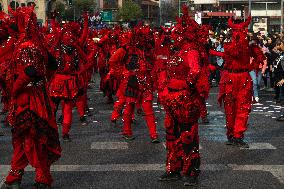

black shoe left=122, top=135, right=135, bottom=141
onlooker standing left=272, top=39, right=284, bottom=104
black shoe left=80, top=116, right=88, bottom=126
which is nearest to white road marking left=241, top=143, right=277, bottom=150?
black shoe left=122, top=135, right=135, bottom=141

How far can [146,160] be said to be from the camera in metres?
9.55

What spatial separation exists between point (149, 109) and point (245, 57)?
1.73 meters

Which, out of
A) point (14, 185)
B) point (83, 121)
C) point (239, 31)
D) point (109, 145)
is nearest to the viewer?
point (14, 185)

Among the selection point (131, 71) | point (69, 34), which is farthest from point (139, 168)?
point (69, 34)

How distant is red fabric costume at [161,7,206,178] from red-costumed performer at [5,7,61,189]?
4.74 ft

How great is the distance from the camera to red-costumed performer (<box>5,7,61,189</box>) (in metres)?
7.42

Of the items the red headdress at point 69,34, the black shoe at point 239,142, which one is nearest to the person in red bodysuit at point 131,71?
the red headdress at point 69,34

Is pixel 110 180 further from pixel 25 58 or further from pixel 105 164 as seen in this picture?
pixel 25 58

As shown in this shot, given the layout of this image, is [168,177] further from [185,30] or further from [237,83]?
[237,83]

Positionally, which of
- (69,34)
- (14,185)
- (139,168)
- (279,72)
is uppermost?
(69,34)

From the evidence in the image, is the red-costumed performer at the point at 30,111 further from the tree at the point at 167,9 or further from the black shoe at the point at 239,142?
the tree at the point at 167,9

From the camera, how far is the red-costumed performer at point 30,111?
24.3ft

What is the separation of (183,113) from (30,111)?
1770 mm

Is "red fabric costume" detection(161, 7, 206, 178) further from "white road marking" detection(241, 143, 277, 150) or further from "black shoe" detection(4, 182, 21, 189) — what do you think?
"white road marking" detection(241, 143, 277, 150)
